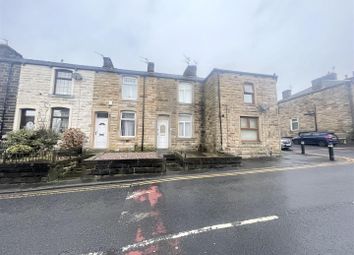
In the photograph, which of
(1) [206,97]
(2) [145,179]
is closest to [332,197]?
(2) [145,179]

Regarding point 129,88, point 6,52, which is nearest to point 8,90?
point 6,52

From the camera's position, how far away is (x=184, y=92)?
15891 millimetres

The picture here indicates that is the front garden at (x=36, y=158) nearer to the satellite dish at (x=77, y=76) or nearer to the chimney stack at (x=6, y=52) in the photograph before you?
the satellite dish at (x=77, y=76)

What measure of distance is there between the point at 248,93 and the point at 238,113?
1888 millimetres

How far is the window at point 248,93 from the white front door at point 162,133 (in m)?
6.32

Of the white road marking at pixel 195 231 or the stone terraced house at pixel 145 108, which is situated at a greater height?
the stone terraced house at pixel 145 108

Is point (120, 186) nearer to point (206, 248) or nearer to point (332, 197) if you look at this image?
point (206, 248)

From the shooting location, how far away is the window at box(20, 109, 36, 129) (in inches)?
509

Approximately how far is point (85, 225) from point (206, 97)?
44.4ft

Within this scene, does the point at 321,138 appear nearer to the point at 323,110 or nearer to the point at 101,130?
the point at 323,110

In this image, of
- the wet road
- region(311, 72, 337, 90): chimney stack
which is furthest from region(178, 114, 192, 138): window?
region(311, 72, 337, 90): chimney stack

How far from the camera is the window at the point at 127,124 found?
14422 mm

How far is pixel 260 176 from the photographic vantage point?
738 cm

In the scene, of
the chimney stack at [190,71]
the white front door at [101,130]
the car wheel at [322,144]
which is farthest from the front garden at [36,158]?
the car wheel at [322,144]
